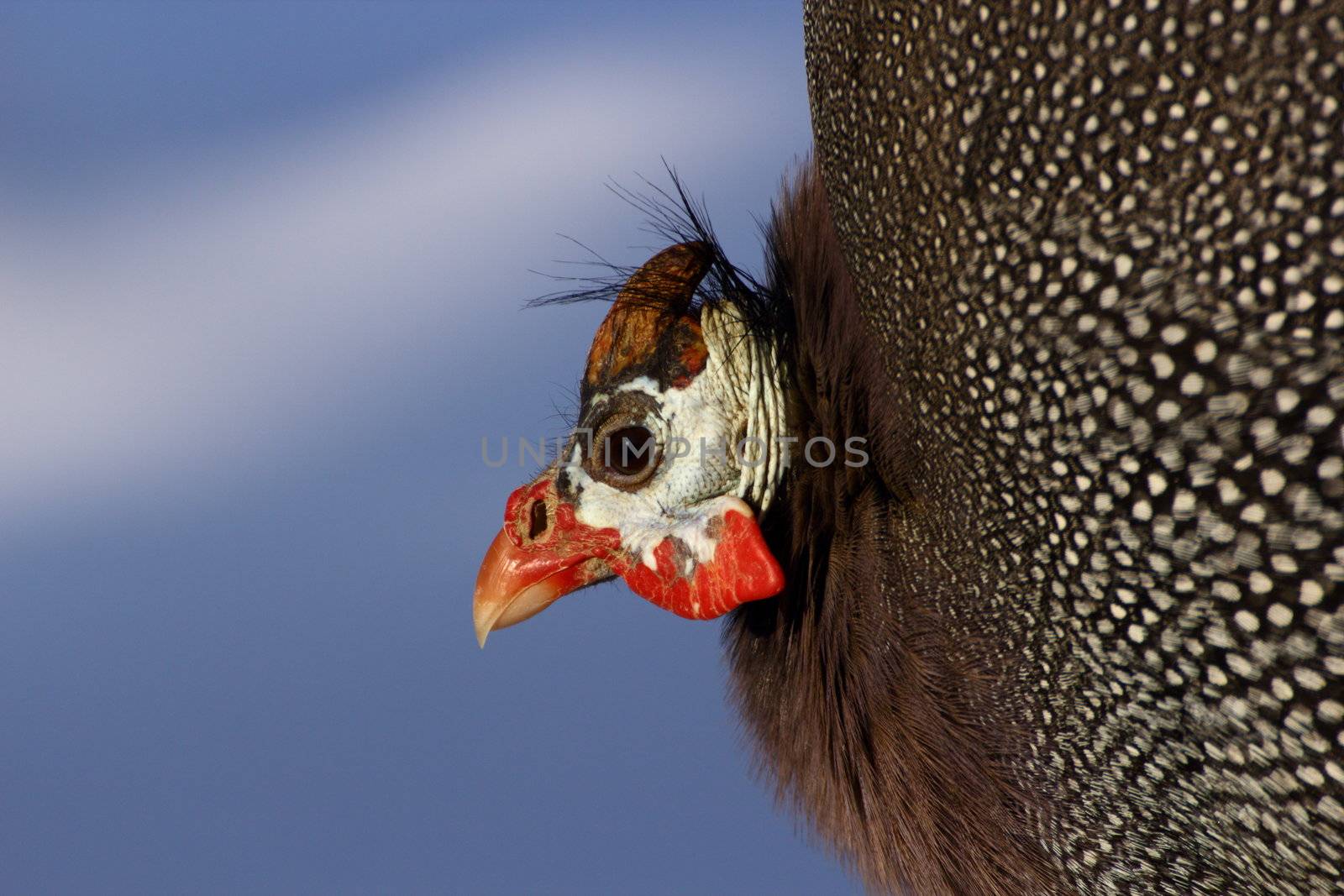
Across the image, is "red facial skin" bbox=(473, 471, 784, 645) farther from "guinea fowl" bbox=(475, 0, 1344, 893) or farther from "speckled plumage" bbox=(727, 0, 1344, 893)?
"speckled plumage" bbox=(727, 0, 1344, 893)

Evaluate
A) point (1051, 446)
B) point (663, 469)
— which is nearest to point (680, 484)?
point (663, 469)

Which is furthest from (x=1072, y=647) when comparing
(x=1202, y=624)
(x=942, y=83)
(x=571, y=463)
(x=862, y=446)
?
(x=571, y=463)

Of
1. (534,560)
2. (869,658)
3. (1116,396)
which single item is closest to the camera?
(1116,396)

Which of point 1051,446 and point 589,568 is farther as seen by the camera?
point 589,568

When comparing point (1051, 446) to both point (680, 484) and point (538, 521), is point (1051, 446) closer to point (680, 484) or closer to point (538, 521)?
point (680, 484)

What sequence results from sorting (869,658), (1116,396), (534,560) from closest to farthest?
1. (1116,396)
2. (869,658)
3. (534,560)

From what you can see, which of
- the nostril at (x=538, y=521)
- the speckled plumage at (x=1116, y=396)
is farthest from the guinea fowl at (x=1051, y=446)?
the nostril at (x=538, y=521)

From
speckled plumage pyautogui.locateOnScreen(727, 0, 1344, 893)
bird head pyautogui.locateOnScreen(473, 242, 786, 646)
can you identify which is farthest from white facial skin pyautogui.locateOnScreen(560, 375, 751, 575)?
speckled plumage pyautogui.locateOnScreen(727, 0, 1344, 893)

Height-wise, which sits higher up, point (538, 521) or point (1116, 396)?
point (538, 521)
